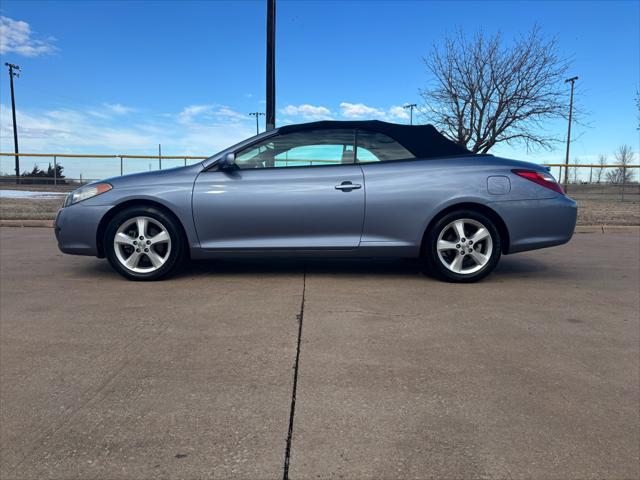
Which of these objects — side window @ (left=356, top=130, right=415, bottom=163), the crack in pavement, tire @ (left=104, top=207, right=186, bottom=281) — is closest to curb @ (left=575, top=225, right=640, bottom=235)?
side window @ (left=356, top=130, right=415, bottom=163)

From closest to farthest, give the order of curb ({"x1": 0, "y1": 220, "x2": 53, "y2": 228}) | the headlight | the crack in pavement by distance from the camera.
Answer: the crack in pavement → the headlight → curb ({"x1": 0, "y1": 220, "x2": 53, "y2": 228})

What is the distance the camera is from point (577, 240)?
8.32 meters

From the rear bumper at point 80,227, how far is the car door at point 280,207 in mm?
987

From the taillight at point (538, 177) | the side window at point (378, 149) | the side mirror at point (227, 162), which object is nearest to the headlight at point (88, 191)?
the side mirror at point (227, 162)

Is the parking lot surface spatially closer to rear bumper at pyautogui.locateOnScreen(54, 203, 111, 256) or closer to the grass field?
rear bumper at pyautogui.locateOnScreen(54, 203, 111, 256)

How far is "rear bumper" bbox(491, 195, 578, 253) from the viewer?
4.55 metres

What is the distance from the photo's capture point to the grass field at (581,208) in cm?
1080

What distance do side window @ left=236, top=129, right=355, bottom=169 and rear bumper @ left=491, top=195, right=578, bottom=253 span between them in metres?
1.57

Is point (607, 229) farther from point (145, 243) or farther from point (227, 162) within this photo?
point (145, 243)

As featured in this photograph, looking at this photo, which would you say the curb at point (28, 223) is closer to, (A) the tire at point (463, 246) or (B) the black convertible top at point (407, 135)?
(B) the black convertible top at point (407, 135)

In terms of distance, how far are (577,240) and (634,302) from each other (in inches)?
182

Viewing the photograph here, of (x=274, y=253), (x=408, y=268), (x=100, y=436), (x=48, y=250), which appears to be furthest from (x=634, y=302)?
(x=48, y=250)

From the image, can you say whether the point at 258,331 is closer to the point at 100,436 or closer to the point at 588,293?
the point at 100,436

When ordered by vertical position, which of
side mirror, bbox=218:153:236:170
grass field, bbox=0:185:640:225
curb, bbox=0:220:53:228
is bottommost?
curb, bbox=0:220:53:228
